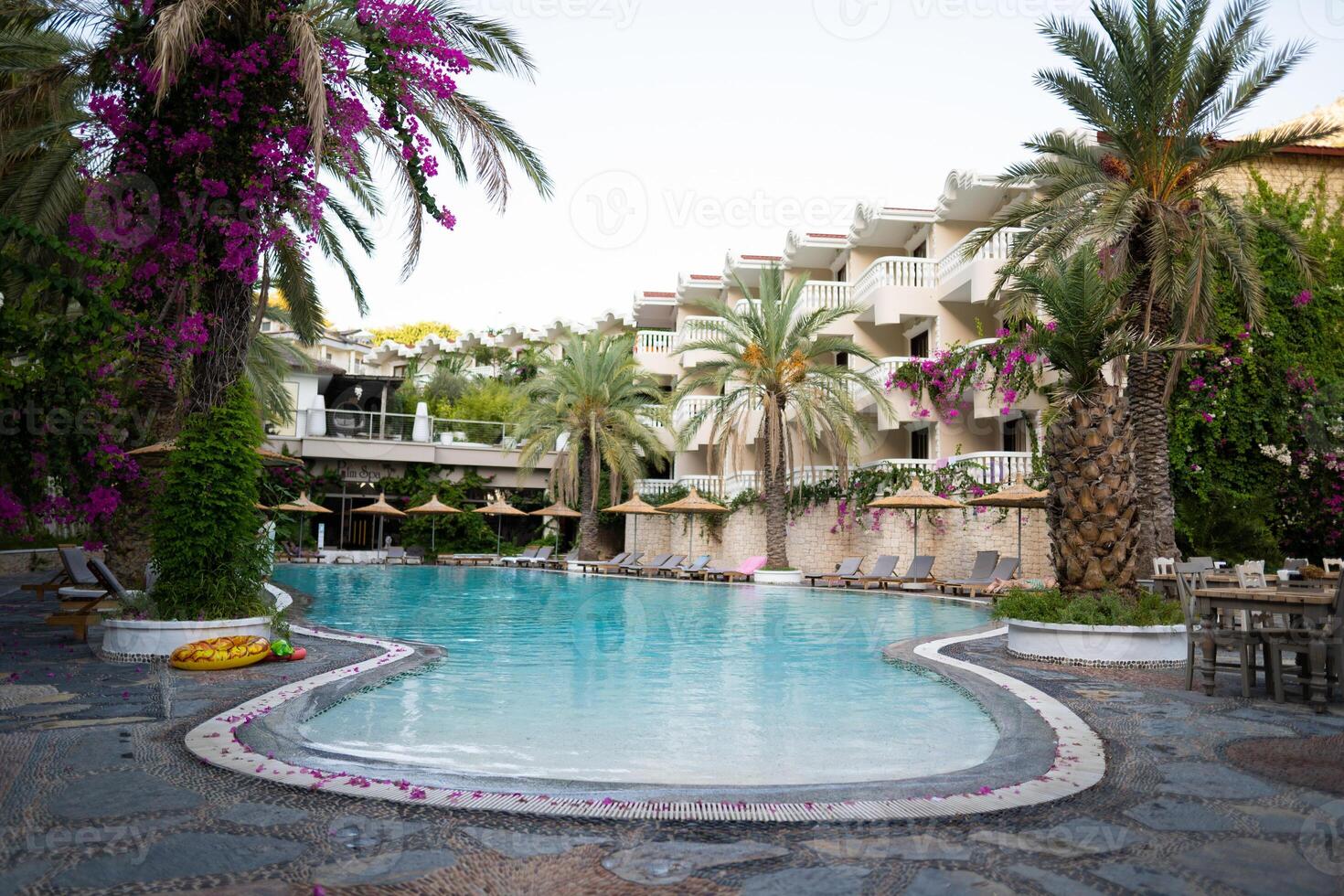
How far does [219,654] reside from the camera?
867cm

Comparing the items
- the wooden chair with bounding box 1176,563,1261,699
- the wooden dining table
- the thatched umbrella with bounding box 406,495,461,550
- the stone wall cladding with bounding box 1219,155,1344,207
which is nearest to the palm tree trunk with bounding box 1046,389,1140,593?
the wooden chair with bounding box 1176,563,1261,699

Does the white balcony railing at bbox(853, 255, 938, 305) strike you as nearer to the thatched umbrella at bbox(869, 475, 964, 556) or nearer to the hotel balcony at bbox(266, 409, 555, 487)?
the thatched umbrella at bbox(869, 475, 964, 556)

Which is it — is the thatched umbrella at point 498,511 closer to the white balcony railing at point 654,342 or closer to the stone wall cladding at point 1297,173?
the white balcony railing at point 654,342

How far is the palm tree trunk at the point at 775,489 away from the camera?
2638 cm

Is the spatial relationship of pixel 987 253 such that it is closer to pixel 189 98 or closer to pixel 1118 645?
pixel 1118 645

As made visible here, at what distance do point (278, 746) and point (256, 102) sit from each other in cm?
763

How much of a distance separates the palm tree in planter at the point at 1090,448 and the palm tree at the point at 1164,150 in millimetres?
4816

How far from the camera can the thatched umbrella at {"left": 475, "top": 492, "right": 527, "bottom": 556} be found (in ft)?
120

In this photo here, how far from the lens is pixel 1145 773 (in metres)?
5.19

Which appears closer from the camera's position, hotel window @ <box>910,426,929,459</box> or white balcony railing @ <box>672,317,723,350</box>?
hotel window @ <box>910,426,929,459</box>

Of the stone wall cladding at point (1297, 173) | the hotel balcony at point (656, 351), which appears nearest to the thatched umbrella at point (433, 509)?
the hotel balcony at point (656, 351)

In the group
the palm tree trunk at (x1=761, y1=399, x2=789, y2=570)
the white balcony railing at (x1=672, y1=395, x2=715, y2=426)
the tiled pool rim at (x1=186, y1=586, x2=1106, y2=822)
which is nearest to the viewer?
the tiled pool rim at (x1=186, y1=586, x2=1106, y2=822)

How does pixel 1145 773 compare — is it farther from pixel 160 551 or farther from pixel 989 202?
pixel 989 202

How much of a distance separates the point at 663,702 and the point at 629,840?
14.5 ft
